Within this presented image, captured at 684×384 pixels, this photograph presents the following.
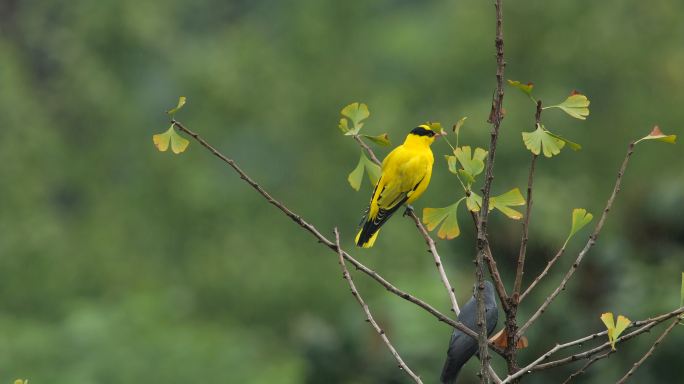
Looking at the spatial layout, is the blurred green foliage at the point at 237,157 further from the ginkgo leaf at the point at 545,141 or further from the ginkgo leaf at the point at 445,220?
the ginkgo leaf at the point at 545,141

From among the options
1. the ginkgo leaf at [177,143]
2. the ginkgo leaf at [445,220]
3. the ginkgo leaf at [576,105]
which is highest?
the ginkgo leaf at [177,143]

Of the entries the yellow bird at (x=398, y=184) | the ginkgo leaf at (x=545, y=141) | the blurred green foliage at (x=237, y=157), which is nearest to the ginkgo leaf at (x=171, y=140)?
the ginkgo leaf at (x=545, y=141)

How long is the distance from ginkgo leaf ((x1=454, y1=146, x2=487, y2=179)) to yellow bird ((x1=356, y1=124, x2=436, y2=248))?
6.48 feet

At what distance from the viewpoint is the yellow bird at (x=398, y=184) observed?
206 inches

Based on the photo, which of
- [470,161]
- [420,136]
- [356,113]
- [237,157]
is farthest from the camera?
[237,157]

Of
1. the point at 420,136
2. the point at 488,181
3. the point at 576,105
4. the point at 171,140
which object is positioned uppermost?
the point at 420,136

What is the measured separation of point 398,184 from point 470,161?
6.94 feet

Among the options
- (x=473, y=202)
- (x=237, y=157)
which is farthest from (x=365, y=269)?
(x=237, y=157)

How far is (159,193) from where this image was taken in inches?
1001

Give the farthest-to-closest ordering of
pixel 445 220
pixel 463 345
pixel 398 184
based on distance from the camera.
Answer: pixel 398 184, pixel 463 345, pixel 445 220

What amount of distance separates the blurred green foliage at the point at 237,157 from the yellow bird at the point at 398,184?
32.9 ft

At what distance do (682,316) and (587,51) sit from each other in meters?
20.5

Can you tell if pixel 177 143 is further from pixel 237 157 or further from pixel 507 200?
pixel 237 157

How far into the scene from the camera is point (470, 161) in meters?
3.17
